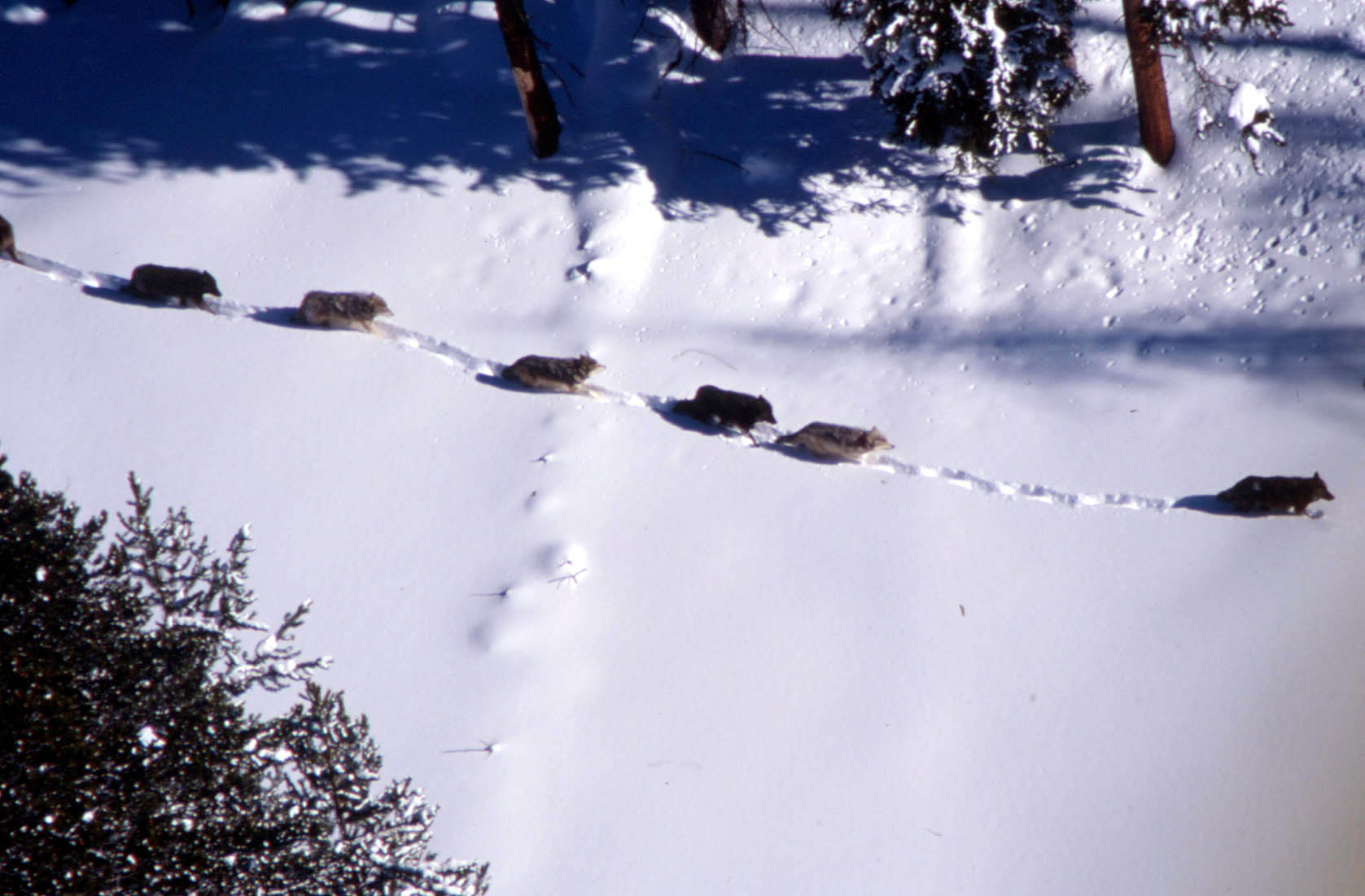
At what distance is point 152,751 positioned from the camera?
132 inches

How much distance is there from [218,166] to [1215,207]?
992 cm

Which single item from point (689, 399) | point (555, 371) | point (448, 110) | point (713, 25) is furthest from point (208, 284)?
point (713, 25)

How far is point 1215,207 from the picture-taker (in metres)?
8.16

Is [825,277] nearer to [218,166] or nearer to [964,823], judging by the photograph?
[964,823]

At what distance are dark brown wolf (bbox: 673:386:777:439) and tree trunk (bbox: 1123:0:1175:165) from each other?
4.69 metres

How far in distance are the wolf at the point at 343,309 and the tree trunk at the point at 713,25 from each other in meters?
5.28

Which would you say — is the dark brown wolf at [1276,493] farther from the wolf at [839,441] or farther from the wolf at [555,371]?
the wolf at [555,371]

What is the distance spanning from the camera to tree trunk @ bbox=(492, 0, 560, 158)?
28.6ft

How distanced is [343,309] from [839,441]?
4366 millimetres

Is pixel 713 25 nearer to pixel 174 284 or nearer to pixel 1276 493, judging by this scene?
pixel 174 284

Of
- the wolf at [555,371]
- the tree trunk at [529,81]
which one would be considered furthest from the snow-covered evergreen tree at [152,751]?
the tree trunk at [529,81]

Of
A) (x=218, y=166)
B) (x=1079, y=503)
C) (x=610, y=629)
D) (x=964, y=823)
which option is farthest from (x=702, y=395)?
(x=218, y=166)

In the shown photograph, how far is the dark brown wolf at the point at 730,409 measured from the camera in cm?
689

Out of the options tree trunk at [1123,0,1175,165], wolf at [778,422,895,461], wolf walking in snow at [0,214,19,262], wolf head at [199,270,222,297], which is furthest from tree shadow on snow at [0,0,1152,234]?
wolf at [778,422,895,461]
